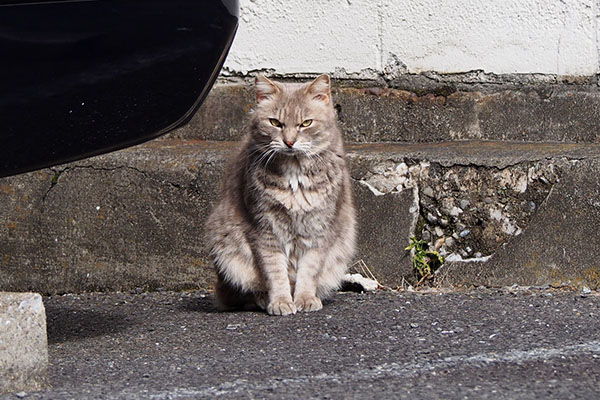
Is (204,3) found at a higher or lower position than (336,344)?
higher

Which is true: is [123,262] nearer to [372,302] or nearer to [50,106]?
[372,302]

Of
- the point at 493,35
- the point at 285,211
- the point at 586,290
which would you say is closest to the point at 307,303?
the point at 285,211

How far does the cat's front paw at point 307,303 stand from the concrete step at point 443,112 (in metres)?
1.09

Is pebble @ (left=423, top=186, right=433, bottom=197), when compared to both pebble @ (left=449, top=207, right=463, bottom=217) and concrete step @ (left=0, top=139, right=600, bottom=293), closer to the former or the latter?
concrete step @ (left=0, top=139, right=600, bottom=293)

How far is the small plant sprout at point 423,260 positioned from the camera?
395 cm

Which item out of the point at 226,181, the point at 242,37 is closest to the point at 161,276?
the point at 226,181

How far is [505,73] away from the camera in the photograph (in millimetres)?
4262

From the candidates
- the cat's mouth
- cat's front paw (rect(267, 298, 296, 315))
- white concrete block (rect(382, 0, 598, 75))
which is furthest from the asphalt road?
white concrete block (rect(382, 0, 598, 75))

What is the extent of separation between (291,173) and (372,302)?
0.63m

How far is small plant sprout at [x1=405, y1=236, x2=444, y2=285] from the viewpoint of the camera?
3949 millimetres

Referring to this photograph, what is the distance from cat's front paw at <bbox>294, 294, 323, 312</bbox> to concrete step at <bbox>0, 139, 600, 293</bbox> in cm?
50

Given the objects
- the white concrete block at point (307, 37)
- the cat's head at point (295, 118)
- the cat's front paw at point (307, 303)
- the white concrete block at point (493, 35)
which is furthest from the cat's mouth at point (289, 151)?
the white concrete block at point (493, 35)

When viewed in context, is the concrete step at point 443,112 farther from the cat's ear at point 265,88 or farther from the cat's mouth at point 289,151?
the cat's mouth at point 289,151

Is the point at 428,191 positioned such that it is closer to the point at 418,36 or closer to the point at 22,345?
the point at 418,36
